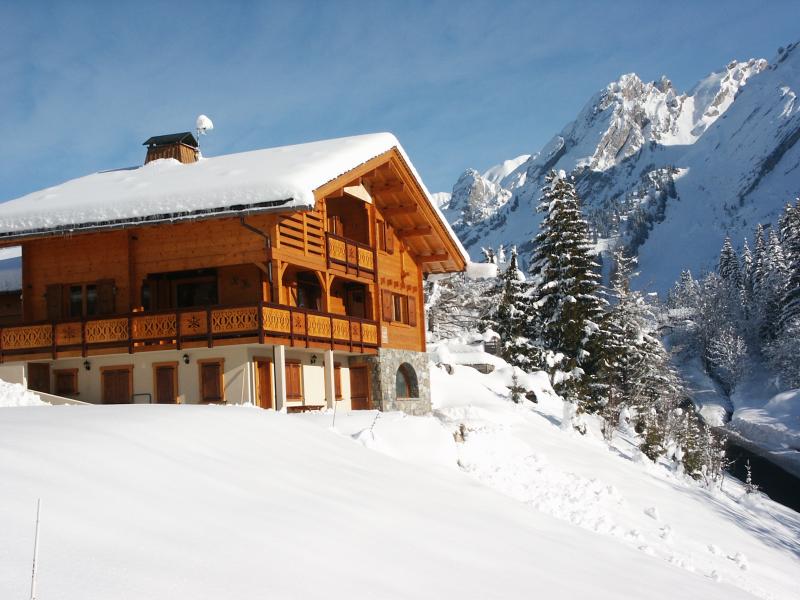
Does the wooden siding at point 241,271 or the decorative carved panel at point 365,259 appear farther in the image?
the decorative carved panel at point 365,259

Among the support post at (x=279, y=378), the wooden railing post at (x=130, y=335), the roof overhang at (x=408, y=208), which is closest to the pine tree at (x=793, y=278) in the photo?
the roof overhang at (x=408, y=208)

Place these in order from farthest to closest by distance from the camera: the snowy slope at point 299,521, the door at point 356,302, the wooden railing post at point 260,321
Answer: the door at point 356,302, the wooden railing post at point 260,321, the snowy slope at point 299,521

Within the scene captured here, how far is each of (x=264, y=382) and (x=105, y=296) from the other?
5060 mm

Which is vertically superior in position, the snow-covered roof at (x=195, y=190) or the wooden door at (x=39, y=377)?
the snow-covered roof at (x=195, y=190)

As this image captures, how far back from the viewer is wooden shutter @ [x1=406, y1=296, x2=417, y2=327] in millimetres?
29859

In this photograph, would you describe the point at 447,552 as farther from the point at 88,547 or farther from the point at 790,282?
the point at 790,282

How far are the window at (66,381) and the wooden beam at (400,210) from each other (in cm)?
1140

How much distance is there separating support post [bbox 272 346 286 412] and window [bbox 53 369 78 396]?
217 inches

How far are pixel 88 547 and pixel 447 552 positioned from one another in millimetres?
3901

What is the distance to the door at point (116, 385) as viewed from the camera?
21.5m

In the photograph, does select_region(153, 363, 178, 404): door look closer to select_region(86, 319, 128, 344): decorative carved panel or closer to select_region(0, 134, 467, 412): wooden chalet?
select_region(0, 134, 467, 412): wooden chalet

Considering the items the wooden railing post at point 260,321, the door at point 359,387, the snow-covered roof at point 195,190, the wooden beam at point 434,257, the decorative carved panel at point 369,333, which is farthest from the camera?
the wooden beam at point 434,257

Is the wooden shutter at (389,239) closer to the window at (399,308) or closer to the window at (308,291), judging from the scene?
the window at (399,308)

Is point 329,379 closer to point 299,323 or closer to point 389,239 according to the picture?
point 299,323
